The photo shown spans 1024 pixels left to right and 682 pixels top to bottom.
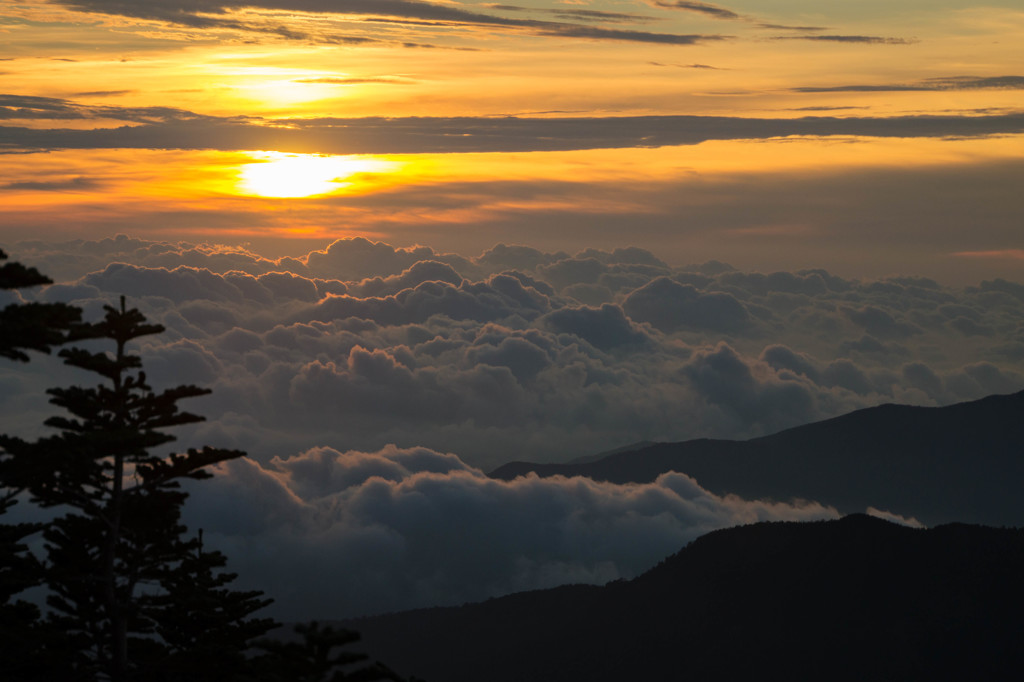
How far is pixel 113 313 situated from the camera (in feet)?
102

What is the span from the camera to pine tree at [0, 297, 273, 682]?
29359 millimetres

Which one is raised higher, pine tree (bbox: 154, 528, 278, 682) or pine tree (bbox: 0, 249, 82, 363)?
pine tree (bbox: 0, 249, 82, 363)

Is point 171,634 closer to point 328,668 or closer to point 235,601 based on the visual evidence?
point 235,601

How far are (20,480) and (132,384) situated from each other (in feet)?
14.1

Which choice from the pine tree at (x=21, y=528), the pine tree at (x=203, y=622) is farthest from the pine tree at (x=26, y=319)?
the pine tree at (x=203, y=622)

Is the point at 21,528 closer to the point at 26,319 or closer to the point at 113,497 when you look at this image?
the point at 113,497

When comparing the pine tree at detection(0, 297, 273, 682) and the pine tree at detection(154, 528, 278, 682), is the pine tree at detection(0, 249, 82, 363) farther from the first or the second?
the pine tree at detection(154, 528, 278, 682)

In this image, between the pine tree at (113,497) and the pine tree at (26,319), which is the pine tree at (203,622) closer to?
the pine tree at (113,497)

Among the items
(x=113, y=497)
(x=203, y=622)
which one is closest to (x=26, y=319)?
(x=113, y=497)

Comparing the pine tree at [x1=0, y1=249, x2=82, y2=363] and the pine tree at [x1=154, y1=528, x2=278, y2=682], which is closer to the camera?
the pine tree at [x1=0, y1=249, x2=82, y2=363]

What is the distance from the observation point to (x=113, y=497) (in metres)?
30.7

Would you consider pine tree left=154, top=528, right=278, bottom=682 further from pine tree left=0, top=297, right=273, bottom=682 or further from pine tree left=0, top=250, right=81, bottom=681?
pine tree left=0, top=250, right=81, bottom=681

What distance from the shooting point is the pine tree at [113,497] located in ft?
96.3

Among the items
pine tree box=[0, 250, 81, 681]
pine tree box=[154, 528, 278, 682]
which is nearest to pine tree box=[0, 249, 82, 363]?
pine tree box=[0, 250, 81, 681]
